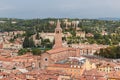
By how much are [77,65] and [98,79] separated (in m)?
5.33

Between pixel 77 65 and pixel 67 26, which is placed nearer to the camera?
pixel 77 65

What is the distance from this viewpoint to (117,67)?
112 ft

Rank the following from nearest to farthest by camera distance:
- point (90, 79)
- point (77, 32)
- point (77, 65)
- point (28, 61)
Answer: point (90, 79)
point (77, 65)
point (28, 61)
point (77, 32)

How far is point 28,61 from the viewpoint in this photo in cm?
3797

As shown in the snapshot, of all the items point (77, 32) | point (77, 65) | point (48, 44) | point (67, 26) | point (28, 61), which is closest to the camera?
point (77, 65)

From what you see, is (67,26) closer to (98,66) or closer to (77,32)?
(77,32)

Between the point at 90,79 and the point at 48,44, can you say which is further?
the point at 48,44

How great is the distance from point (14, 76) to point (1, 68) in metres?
6.57

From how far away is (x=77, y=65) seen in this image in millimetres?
31484

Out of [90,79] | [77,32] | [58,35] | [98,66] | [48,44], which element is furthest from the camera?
[77,32]

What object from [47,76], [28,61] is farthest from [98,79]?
[28,61]

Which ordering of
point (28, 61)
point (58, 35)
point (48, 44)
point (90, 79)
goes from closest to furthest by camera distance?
1. point (90, 79)
2. point (28, 61)
3. point (58, 35)
4. point (48, 44)

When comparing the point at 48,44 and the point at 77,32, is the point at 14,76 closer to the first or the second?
the point at 48,44

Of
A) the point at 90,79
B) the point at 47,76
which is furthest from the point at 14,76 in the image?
the point at 90,79
